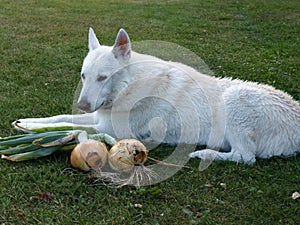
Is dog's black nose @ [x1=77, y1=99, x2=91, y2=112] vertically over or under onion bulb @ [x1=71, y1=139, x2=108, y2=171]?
over

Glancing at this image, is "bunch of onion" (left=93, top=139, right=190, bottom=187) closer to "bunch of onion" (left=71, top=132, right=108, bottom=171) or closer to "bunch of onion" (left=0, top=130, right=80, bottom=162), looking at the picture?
"bunch of onion" (left=71, top=132, right=108, bottom=171)

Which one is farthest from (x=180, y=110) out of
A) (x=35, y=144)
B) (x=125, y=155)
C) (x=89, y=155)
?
(x=35, y=144)

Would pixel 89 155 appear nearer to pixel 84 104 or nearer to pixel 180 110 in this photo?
pixel 84 104

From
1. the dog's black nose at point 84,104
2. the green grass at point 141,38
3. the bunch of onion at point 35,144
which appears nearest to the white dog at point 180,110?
the dog's black nose at point 84,104

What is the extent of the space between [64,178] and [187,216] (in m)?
1.10

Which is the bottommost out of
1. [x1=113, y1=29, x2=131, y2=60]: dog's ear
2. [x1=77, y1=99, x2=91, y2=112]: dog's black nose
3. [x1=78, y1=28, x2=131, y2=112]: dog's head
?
[x1=77, y1=99, x2=91, y2=112]: dog's black nose

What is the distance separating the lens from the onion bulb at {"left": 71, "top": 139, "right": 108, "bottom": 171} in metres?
3.80

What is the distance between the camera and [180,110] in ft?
15.0

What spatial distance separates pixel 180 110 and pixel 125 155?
3.24ft

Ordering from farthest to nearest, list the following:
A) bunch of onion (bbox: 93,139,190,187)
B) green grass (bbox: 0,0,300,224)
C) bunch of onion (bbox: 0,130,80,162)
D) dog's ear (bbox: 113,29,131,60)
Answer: dog's ear (bbox: 113,29,131,60)
bunch of onion (bbox: 0,130,80,162)
bunch of onion (bbox: 93,139,190,187)
green grass (bbox: 0,0,300,224)

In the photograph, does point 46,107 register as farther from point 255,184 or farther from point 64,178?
point 255,184

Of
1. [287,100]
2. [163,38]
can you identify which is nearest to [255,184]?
[287,100]

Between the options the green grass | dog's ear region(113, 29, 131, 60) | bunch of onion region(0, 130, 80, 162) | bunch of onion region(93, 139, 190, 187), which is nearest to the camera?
the green grass

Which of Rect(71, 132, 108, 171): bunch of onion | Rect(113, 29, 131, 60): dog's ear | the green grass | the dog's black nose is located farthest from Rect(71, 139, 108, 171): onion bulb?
Rect(113, 29, 131, 60): dog's ear
